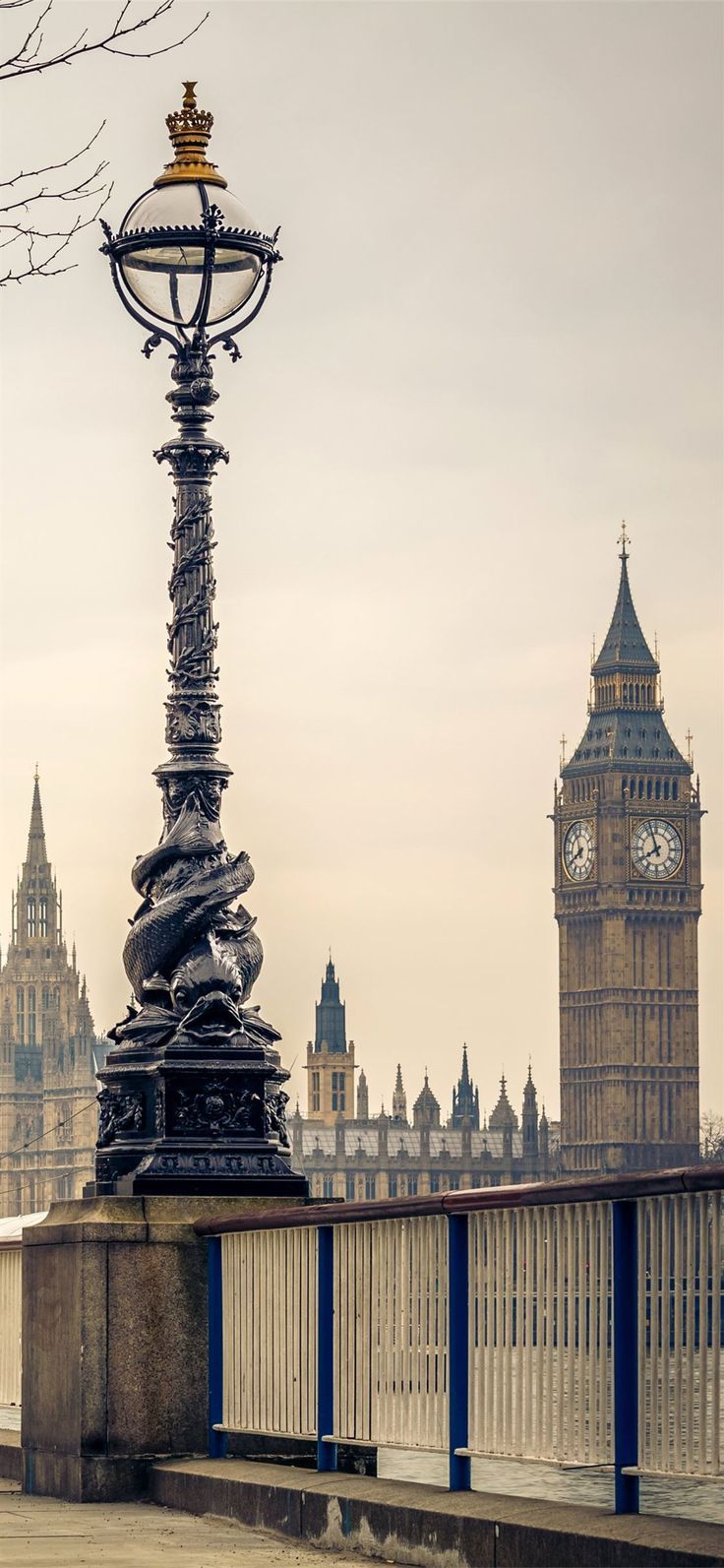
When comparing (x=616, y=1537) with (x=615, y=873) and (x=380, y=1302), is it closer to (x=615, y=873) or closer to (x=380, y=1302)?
(x=380, y=1302)

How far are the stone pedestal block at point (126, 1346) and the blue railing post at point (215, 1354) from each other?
0.13 feet

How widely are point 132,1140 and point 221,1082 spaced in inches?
18.4

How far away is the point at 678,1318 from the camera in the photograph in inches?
374

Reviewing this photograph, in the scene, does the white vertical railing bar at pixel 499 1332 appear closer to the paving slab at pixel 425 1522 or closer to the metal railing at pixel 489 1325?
the metal railing at pixel 489 1325

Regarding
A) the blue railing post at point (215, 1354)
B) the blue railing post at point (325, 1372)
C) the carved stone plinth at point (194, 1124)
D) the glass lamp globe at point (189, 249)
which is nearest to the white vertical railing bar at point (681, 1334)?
the blue railing post at point (325, 1372)

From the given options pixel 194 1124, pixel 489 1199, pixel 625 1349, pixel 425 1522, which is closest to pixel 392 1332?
pixel 489 1199

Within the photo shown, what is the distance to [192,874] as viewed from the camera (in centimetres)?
1451

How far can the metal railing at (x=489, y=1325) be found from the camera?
31.4 ft

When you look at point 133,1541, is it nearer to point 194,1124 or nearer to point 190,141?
point 194,1124

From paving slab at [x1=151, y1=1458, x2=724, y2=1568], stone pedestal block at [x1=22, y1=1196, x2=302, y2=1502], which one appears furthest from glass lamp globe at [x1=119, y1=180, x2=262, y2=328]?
paving slab at [x1=151, y1=1458, x2=724, y2=1568]

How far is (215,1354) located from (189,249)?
17.4ft

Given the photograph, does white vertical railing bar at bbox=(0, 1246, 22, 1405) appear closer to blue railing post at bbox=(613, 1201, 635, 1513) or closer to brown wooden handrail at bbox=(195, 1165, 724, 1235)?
brown wooden handrail at bbox=(195, 1165, 724, 1235)

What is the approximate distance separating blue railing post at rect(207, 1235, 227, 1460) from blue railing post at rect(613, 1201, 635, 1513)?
3761mm

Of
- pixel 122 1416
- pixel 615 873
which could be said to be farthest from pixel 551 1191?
pixel 615 873
